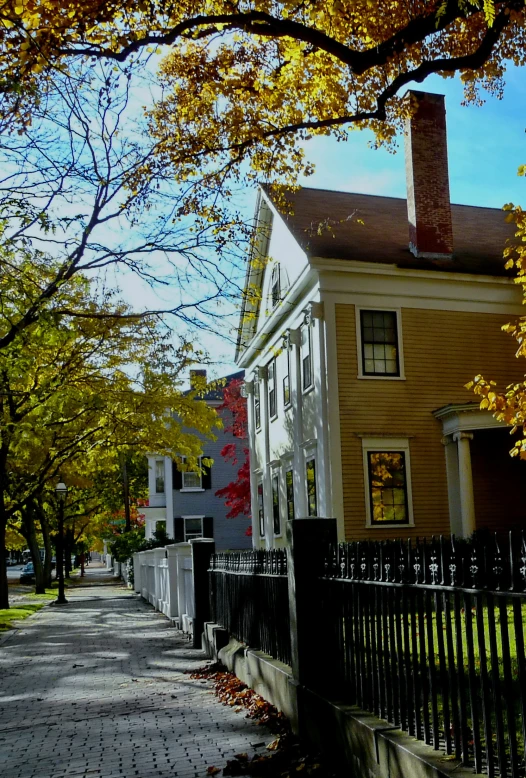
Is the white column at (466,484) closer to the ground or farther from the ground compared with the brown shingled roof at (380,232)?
closer to the ground

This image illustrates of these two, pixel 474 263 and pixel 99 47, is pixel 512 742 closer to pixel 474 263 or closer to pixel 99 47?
pixel 99 47

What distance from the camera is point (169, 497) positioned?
41.8 m

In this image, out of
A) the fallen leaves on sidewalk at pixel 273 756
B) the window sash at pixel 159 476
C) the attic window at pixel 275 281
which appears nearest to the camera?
the fallen leaves on sidewalk at pixel 273 756

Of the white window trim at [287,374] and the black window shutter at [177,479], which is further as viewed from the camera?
the black window shutter at [177,479]

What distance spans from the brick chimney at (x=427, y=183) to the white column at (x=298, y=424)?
12.7 feet

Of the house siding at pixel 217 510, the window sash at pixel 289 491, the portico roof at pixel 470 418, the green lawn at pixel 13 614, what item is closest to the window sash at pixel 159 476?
the house siding at pixel 217 510

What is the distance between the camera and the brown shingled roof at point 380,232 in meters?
19.7

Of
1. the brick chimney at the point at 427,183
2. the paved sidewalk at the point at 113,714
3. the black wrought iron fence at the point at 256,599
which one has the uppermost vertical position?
the brick chimney at the point at 427,183

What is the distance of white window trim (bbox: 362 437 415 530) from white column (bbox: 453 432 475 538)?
119 centimetres

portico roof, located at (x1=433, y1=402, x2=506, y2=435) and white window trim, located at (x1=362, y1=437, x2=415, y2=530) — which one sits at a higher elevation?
portico roof, located at (x1=433, y1=402, x2=506, y2=435)

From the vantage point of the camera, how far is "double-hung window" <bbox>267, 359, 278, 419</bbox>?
81.0ft

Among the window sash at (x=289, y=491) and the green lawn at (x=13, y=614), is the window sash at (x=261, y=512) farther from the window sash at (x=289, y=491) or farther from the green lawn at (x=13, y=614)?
the green lawn at (x=13, y=614)

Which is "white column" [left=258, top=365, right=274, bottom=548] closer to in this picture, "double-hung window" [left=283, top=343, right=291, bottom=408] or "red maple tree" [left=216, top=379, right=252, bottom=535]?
"double-hung window" [left=283, top=343, right=291, bottom=408]

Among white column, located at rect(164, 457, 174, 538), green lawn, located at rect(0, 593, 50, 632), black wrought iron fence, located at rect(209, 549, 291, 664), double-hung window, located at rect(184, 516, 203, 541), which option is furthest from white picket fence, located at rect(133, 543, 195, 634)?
double-hung window, located at rect(184, 516, 203, 541)
